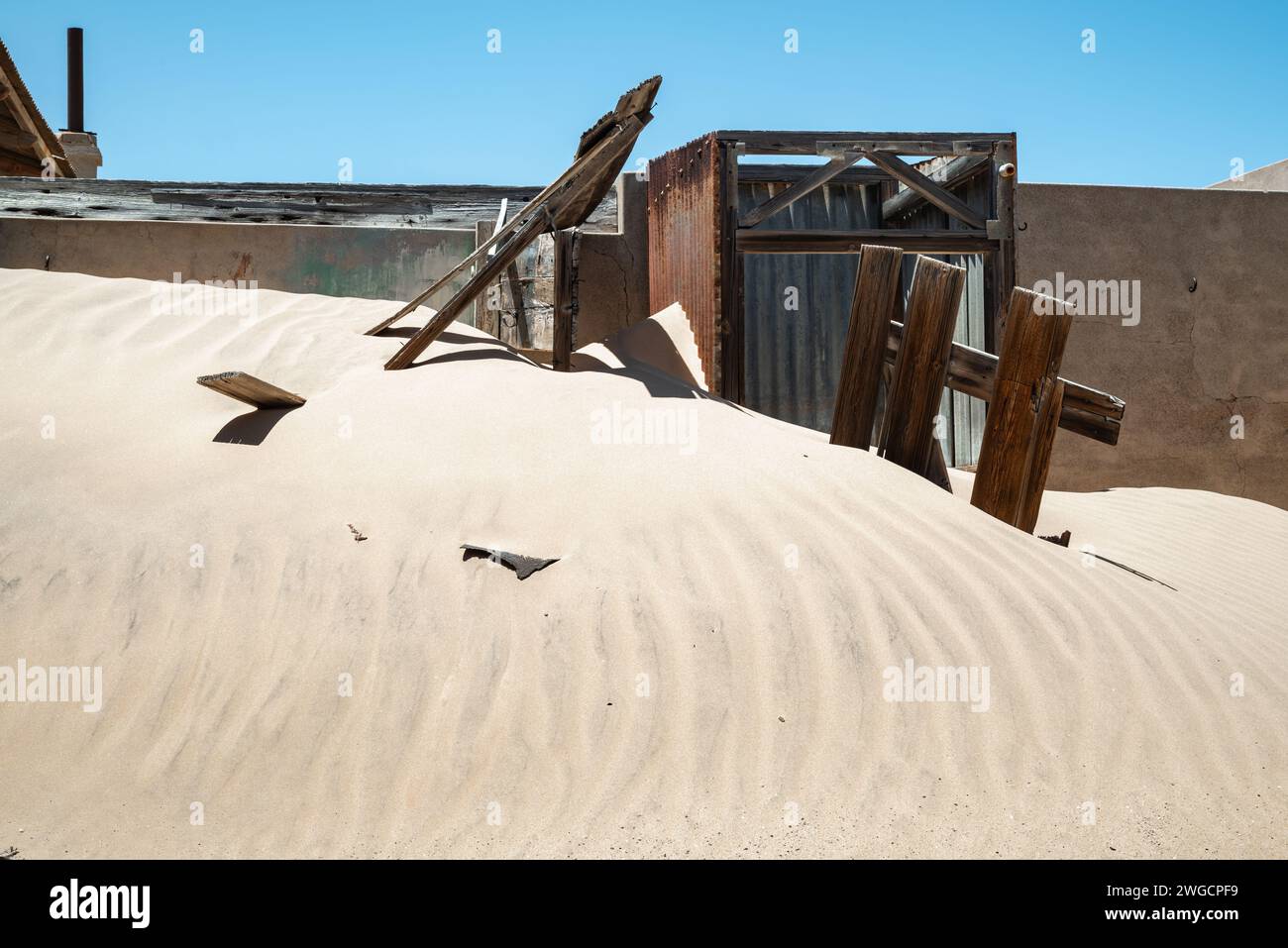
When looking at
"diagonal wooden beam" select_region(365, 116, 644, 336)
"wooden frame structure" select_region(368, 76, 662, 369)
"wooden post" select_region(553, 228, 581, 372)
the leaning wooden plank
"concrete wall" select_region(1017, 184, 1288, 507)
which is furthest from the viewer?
"concrete wall" select_region(1017, 184, 1288, 507)

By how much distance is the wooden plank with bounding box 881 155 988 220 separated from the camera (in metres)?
7.93

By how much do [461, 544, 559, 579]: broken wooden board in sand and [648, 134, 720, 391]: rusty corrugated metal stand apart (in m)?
3.58

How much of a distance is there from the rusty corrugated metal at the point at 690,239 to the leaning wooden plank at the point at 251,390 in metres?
3.21

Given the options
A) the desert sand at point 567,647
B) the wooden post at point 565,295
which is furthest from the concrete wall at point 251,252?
the desert sand at point 567,647

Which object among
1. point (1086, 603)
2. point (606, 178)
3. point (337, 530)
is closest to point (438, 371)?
point (337, 530)

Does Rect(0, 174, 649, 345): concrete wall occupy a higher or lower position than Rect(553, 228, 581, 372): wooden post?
higher

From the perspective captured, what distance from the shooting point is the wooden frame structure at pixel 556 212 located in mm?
5691

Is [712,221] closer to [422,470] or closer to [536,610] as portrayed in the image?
[422,470]

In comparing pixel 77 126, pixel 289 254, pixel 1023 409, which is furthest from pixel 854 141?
pixel 77 126

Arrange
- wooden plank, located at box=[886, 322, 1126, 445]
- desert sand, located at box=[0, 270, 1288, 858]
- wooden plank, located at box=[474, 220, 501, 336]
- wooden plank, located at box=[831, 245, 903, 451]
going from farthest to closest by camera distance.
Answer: wooden plank, located at box=[474, 220, 501, 336] < wooden plank, located at box=[831, 245, 903, 451] < wooden plank, located at box=[886, 322, 1126, 445] < desert sand, located at box=[0, 270, 1288, 858]

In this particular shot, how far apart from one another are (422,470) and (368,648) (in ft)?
3.29

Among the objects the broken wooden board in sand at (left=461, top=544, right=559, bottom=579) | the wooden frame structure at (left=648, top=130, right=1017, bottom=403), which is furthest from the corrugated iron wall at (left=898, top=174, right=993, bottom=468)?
the broken wooden board in sand at (left=461, top=544, right=559, bottom=579)

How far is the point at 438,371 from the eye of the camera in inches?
212

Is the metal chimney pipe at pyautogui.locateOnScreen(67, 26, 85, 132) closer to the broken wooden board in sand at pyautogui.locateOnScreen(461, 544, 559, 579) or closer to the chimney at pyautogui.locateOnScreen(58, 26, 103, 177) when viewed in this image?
the chimney at pyautogui.locateOnScreen(58, 26, 103, 177)
